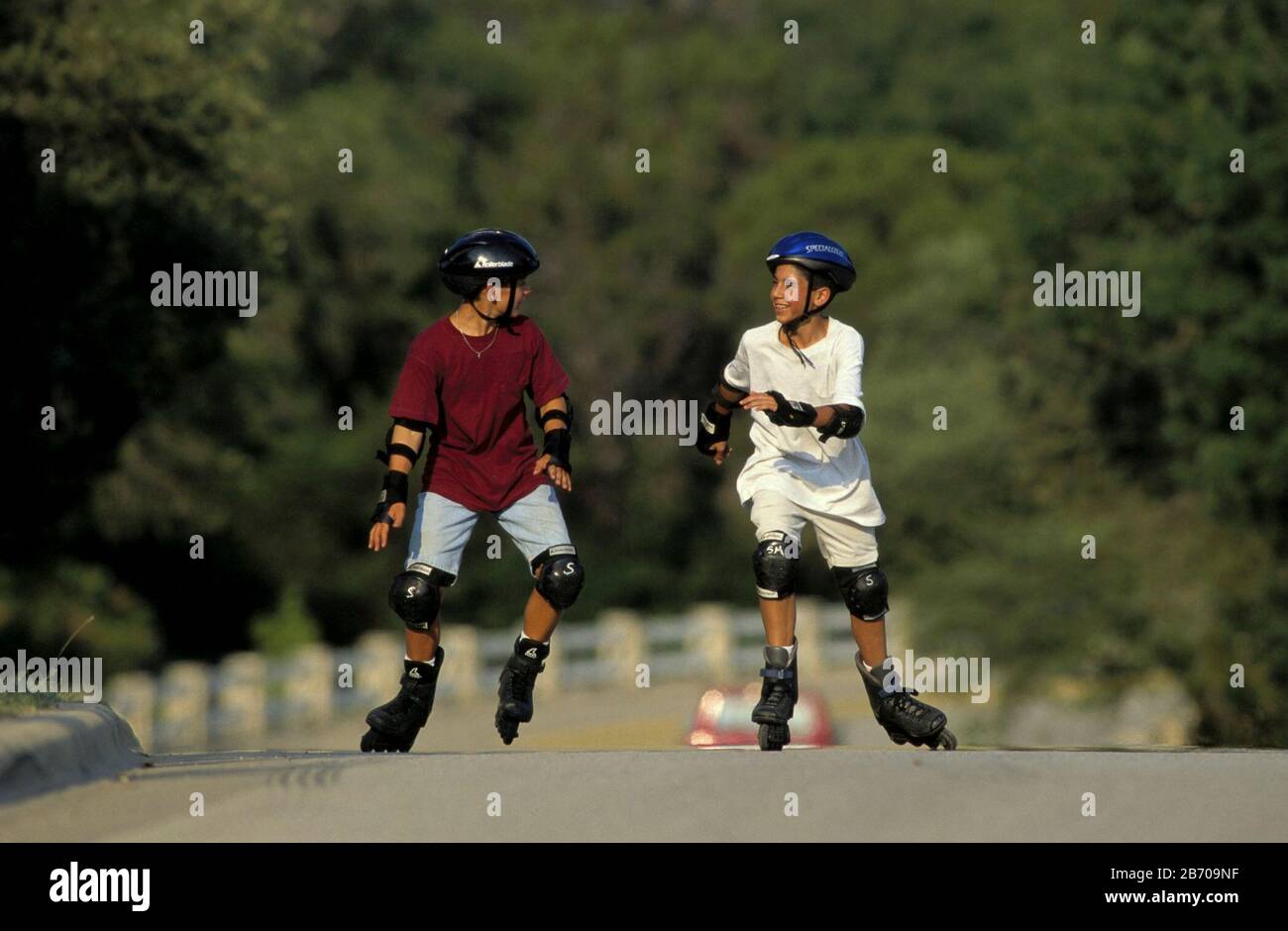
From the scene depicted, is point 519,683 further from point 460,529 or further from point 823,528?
point 823,528

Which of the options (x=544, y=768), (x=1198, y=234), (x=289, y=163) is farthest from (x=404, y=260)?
(x=544, y=768)

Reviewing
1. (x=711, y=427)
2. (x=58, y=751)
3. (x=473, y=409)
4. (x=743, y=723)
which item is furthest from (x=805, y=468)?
(x=743, y=723)

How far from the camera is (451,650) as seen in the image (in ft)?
106

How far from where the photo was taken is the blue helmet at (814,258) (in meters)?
9.34

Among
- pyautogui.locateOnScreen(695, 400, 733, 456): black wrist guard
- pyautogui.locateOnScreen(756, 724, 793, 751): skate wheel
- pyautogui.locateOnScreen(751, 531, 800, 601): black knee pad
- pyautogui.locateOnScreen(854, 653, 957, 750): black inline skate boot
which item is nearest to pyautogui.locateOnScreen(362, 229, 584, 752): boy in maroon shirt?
pyautogui.locateOnScreen(695, 400, 733, 456): black wrist guard

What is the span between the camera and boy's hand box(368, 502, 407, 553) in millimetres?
9039

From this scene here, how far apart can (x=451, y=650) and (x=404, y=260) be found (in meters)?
12.3

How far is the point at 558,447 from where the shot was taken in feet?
30.9

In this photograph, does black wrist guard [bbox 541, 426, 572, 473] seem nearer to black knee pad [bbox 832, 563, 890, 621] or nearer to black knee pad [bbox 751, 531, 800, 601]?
black knee pad [bbox 751, 531, 800, 601]

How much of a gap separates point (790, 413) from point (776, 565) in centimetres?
72

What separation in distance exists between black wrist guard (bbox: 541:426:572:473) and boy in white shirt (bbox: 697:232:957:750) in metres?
0.64

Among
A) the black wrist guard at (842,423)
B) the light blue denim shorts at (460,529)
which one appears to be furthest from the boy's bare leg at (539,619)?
the black wrist guard at (842,423)

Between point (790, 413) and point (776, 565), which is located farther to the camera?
point (776, 565)

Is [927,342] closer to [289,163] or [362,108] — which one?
[362,108]
